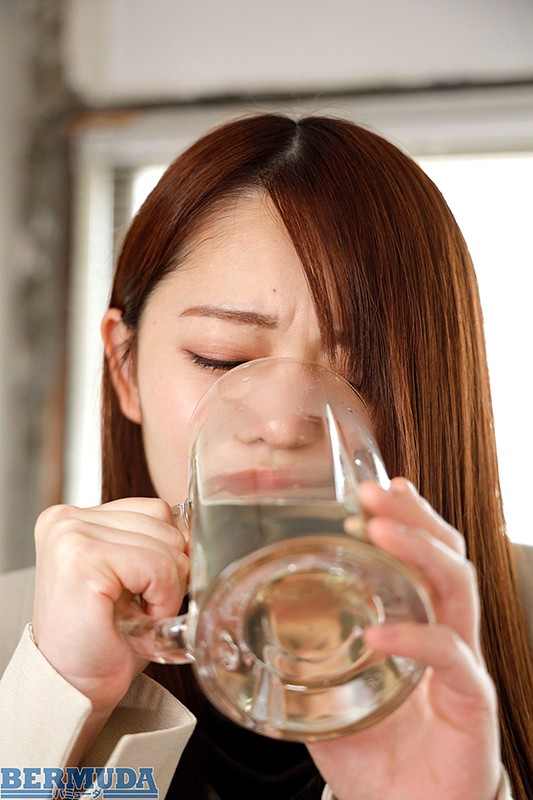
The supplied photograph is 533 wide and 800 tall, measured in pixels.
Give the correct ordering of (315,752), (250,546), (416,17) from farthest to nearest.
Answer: (416,17)
(315,752)
(250,546)

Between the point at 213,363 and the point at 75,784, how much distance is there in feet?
1.31

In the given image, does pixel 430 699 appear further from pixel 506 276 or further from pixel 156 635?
pixel 506 276

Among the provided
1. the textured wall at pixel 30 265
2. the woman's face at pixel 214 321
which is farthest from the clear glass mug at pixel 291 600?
the textured wall at pixel 30 265

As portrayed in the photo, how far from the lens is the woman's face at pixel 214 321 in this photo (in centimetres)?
86

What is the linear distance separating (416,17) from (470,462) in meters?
1.26

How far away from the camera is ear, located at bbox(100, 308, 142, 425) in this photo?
43.7 inches

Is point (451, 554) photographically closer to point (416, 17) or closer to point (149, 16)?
point (416, 17)

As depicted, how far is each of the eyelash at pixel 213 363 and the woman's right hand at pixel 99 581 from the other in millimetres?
235

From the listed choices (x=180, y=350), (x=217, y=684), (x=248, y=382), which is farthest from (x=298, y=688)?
(x=180, y=350)

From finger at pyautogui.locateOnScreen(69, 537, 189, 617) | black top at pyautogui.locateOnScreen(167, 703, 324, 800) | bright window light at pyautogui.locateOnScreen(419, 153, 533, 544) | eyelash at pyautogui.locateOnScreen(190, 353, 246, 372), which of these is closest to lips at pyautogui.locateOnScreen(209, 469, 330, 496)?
finger at pyautogui.locateOnScreen(69, 537, 189, 617)

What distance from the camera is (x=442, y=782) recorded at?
0.56 metres

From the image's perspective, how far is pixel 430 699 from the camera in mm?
557

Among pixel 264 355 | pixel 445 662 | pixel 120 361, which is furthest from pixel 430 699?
pixel 120 361

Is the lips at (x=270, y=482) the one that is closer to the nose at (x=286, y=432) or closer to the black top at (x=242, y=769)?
the nose at (x=286, y=432)
